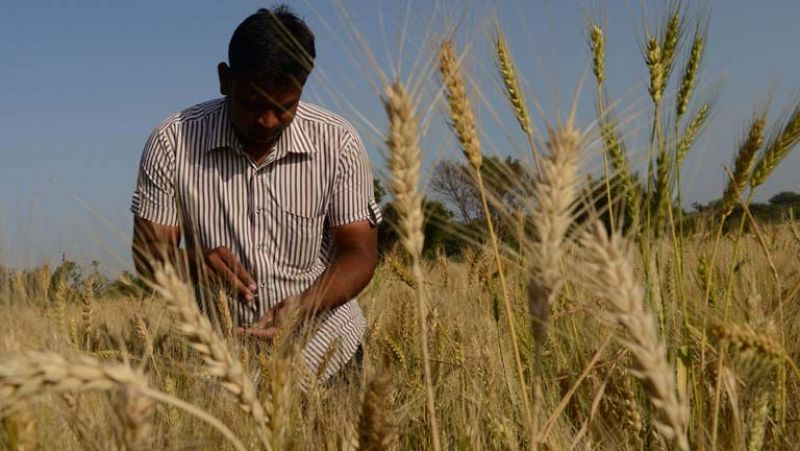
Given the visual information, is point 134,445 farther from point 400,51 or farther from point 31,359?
point 400,51

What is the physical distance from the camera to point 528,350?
2193mm

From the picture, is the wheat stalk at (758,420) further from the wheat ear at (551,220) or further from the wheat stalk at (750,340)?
the wheat ear at (551,220)

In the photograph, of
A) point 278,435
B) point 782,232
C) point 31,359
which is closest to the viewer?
point 31,359

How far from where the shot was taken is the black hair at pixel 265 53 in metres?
2.77

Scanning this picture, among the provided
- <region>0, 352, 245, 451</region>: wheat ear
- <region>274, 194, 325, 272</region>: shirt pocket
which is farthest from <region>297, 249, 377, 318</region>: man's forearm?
<region>0, 352, 245, 451</region>: wheat ear

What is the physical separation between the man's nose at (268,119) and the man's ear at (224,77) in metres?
0.50

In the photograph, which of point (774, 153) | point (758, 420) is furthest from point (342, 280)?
point (758, 420)

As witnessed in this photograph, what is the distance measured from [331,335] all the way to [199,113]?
110 centimetres

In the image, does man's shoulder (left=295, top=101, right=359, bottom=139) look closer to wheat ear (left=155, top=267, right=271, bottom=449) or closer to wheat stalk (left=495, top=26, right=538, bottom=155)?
wheat stalk (left=495, top=26, right=538, bottom=155)

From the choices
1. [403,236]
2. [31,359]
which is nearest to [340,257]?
[403,236]

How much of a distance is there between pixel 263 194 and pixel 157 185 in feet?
1.42

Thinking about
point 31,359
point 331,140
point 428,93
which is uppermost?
point 331,140

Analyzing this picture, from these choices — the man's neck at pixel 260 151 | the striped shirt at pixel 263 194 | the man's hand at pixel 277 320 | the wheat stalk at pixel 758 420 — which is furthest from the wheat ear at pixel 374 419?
the man's neck at pixel 260 151

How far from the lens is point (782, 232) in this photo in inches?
221
